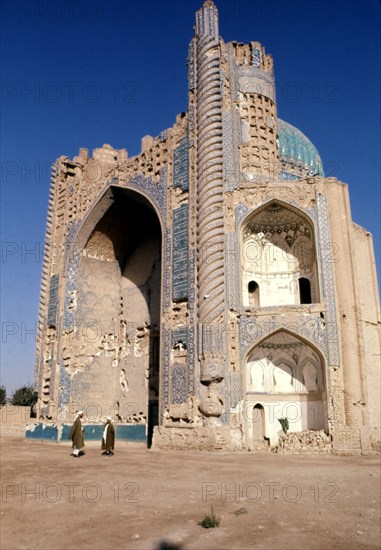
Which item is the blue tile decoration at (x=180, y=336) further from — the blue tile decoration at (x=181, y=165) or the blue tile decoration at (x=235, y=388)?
the blue tile decoration at (x=181, y=165)

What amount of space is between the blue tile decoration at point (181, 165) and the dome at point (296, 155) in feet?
19.8

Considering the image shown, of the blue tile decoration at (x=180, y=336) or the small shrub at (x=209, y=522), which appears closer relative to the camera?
the small shrub at (x=209, y=522)

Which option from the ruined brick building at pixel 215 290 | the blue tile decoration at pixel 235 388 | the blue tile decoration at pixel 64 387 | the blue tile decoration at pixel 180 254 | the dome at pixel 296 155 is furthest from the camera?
the dome at pixel 296 155

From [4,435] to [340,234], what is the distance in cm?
1773

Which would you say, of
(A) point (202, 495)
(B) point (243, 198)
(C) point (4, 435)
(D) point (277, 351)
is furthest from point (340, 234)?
(C) point (4, 435)

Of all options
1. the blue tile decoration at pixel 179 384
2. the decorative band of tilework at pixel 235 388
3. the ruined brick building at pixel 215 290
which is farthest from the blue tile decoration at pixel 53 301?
the decorative band of tilework at pixel 235 388

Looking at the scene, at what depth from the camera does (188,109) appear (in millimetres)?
16250

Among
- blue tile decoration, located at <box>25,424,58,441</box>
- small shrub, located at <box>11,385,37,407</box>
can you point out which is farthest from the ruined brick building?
small shrub, located at <box>11,385,37,407</box>

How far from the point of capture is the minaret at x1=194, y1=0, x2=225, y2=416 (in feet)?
44.1

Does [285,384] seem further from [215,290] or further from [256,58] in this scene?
[256,58]

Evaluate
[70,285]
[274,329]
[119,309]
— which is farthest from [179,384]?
[70,285]

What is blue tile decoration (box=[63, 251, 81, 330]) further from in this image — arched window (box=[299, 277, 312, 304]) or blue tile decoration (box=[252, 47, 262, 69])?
blue tile decoration (box=[252, 47, 262, 69])

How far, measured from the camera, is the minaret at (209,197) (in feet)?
44.1

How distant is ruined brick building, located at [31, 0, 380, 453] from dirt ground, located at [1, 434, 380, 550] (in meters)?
3.44
